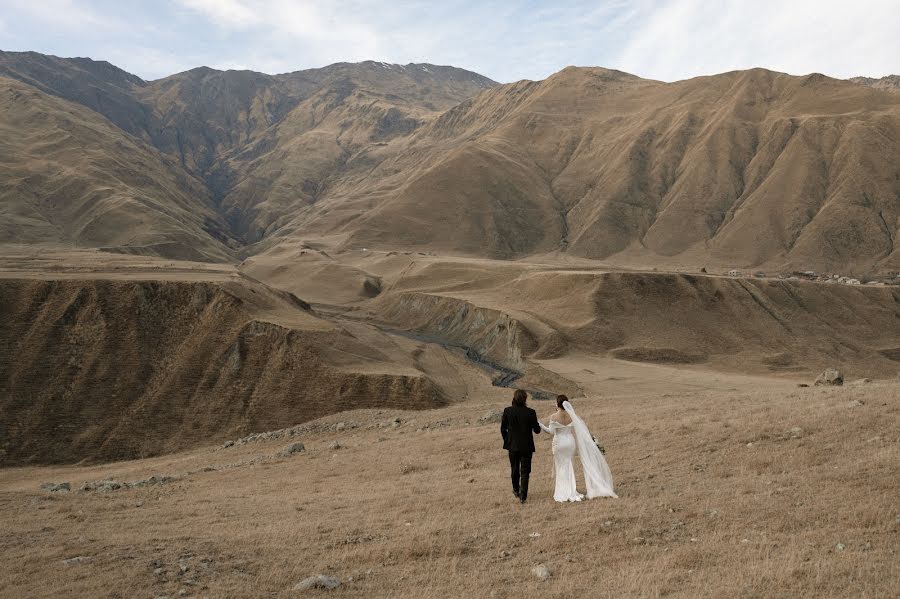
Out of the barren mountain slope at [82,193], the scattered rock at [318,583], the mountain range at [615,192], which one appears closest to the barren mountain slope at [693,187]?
the mountain range at [615,192]

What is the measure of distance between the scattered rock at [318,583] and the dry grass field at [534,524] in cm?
18

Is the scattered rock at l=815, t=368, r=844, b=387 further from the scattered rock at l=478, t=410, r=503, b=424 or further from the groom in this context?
the groom

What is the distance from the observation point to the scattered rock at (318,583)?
34.2 feet

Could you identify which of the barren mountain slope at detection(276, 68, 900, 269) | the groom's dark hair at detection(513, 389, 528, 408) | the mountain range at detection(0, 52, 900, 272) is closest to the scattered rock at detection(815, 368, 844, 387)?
the groom's dark hair at detection(513, 389, 528, 408)

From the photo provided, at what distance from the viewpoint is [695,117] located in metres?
173

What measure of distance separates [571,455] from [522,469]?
1008mm

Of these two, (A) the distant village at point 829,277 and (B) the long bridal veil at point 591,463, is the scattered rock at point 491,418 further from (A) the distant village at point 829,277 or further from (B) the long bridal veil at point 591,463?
(A) the distant village at point 829,277

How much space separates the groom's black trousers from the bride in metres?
0.56

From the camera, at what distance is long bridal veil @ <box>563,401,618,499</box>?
561 inches

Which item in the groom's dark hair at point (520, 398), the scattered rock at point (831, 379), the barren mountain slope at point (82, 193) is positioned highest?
the barren mountain slope at point (82, 193)

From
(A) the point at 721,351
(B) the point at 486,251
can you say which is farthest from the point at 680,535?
(B) the point at 486,251

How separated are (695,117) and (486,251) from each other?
6564 centimetres

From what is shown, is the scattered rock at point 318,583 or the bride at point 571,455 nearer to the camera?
the scattered rock at point 318,583

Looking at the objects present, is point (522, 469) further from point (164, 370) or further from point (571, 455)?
point (164, 370)
